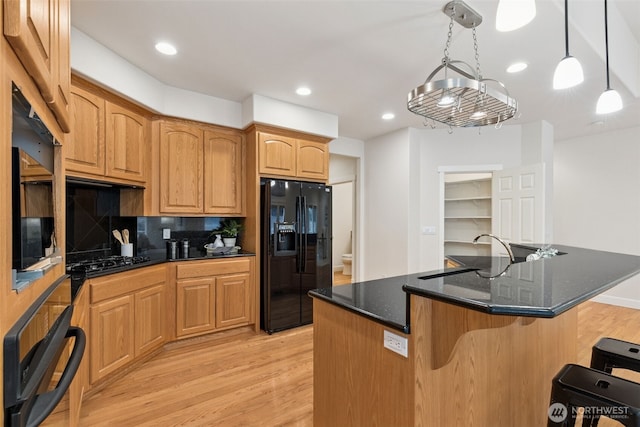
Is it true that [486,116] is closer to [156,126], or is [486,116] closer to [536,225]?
[536,225]

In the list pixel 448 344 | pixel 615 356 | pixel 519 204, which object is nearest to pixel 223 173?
pixel 448 344

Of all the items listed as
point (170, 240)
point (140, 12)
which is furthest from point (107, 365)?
point (140, 12)

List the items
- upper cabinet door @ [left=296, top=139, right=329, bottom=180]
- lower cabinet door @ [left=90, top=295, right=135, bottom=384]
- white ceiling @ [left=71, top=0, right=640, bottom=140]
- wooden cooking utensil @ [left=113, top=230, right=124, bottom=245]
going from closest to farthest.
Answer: white ceiling @ [left=71, top=0, right=640, bottom=140] < lower cabinet door @ [left=90, top=295, right=135, bottom=384] < wooden cooking utensil @ [left=113, top=230, right=124, bottom=245] < upper cabinet door @ [left=296, top=139, right=329, bottom=180]

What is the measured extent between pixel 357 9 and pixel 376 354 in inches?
79.6

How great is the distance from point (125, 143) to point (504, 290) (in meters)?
3.10

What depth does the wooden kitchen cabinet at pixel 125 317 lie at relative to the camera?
2211 millimetres

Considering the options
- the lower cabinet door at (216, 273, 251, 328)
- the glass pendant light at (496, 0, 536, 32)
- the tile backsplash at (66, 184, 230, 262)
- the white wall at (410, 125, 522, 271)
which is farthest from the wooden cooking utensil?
the white wall at (410, 125, 522, 271)

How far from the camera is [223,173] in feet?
11.4

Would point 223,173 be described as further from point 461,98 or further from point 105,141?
point 461,98

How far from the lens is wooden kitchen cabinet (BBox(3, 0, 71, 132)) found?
64 centimetres

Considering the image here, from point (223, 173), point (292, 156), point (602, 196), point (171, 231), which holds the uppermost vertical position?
point (292, 156)

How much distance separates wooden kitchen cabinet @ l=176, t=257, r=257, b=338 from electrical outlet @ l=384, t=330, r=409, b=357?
2.36m

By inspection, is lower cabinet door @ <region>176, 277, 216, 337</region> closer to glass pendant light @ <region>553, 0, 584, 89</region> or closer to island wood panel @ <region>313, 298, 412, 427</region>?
island wood panel @ <region>313, 298, 412, 427</region>

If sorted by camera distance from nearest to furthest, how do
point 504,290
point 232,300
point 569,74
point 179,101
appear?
point 504,290
point 569,74
point 179,101
point 232,300
